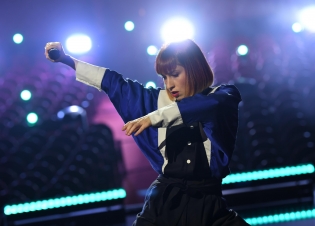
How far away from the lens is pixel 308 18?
330 inches

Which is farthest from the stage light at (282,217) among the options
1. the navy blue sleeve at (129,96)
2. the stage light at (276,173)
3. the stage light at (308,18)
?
the stage light at (308,18)

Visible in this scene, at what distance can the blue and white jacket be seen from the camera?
151 cm

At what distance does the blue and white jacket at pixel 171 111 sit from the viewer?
4.95 ft

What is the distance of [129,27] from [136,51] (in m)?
0.48

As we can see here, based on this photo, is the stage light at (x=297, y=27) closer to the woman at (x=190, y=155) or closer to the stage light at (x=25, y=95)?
the stage light at (x=25, y=95)

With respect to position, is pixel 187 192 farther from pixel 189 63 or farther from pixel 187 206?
pixel 189 63

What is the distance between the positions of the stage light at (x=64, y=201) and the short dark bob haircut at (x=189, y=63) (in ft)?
7.35

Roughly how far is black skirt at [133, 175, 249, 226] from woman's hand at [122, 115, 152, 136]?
0.39 meters

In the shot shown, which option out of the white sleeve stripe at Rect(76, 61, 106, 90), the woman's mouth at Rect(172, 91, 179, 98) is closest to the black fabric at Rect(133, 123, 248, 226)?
the woman's mouth at Rect(172, 91, 179, 98)

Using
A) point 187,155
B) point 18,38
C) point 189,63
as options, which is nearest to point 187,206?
point 187,155

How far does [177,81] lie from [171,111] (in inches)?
9.2

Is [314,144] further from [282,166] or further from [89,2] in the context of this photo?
[89,2]

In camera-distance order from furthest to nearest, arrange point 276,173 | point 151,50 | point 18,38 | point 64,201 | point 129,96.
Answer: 1. point 151,50
2. point 18,38
3. point 276,173
4. point 64,201
5. point 129,96

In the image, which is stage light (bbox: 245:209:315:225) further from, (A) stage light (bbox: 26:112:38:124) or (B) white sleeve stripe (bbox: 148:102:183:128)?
(A) stage light (bbox: 26:112:38:124)
